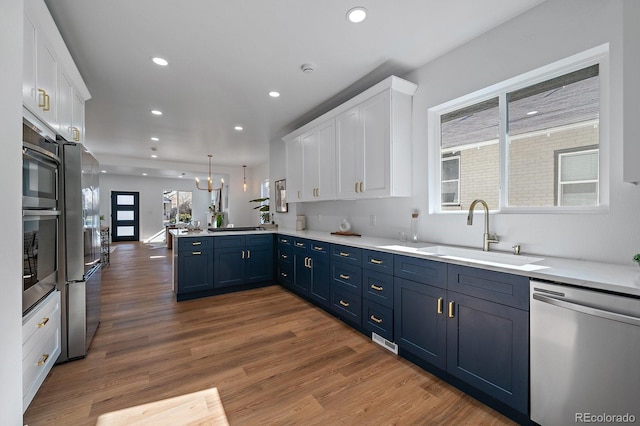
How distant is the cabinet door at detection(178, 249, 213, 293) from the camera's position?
3.86 meters

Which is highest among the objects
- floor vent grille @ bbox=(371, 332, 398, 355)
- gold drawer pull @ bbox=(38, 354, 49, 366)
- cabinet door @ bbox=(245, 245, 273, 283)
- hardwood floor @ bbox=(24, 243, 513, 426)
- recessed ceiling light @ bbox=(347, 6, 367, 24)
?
recessed ceiling light @ bbox=(347, 6, 367, 24)

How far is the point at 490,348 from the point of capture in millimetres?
1713

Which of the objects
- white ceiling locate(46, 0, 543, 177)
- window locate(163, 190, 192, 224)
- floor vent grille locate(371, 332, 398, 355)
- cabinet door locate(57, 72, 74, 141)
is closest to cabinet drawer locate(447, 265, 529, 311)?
floor vent grille locate(371, 332, 398, 355)

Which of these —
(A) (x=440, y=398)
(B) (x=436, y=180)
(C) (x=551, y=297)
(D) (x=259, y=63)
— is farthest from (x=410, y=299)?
(D) (x=259, y=63)

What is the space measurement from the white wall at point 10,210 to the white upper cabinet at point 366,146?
2513 millimetres

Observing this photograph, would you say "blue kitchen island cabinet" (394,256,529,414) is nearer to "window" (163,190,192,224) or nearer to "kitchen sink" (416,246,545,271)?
"kitchen sink" (416,246,545,271)

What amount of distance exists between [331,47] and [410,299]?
7.41 feet

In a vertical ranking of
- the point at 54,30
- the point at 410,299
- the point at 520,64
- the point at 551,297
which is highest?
the point at 54,30

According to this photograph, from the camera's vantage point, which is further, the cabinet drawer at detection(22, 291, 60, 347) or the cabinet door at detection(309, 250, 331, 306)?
the cabinet door at detection(309, 250, 331, 306)

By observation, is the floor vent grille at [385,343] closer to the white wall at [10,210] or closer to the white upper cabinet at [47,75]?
A: the white wall at [10,210]

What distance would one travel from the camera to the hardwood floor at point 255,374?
171cm

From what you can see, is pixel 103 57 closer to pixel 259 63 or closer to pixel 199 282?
pixel 259 63

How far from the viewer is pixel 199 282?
3.95m

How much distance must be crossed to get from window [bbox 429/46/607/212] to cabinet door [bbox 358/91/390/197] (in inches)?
17.6
